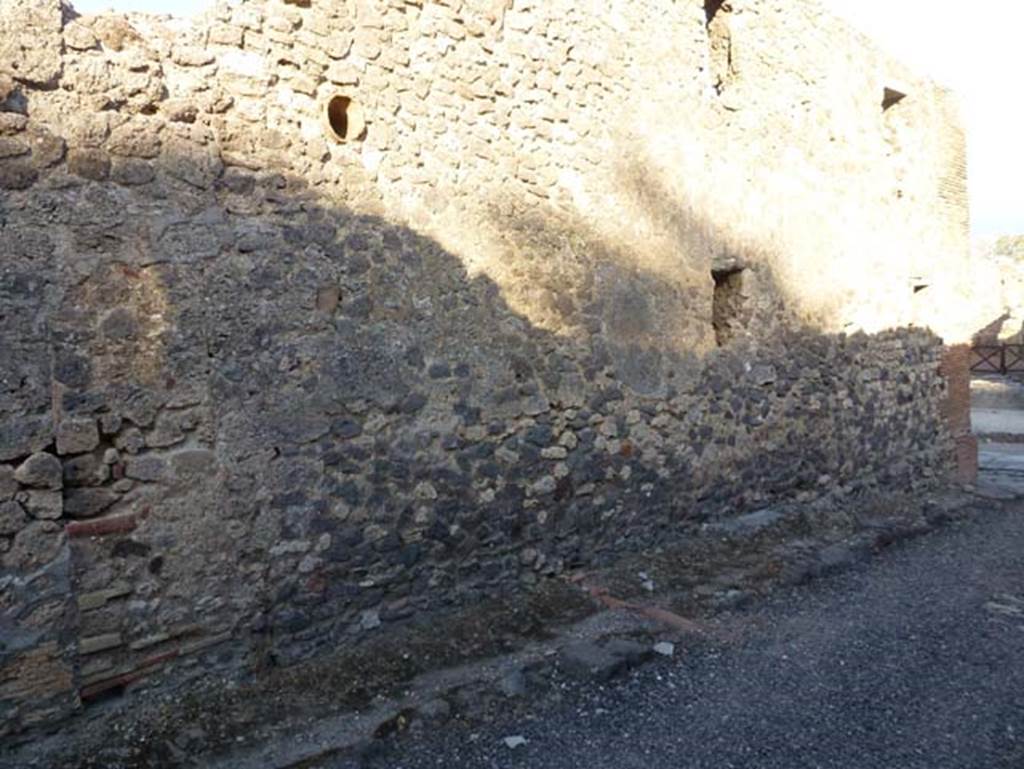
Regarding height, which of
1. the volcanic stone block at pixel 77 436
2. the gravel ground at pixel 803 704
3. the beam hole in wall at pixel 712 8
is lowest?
the gravel ground at pixel 803 704

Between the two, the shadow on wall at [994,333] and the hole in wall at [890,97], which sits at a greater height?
the hole in wall at [890,97]

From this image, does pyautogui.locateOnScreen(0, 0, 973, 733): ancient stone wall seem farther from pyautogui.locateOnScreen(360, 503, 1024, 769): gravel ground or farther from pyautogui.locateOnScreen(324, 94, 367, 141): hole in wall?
pyautogui.locateOnScreen(360, 503, 1024, 769): gravel ground

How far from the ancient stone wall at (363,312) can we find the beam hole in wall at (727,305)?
0.02 metres

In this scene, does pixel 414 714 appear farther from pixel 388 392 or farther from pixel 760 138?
pixel 760 138

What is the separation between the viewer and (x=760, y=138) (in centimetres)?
551

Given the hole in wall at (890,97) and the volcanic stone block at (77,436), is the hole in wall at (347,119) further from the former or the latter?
the hole in wall at (890,97)

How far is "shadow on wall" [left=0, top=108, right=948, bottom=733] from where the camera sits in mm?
Result: 2578

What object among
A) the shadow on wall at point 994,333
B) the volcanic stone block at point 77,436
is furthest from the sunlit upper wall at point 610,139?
the shadow on wall at point 994,333

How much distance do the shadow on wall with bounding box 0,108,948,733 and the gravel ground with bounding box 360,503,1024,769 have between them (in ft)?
2.82

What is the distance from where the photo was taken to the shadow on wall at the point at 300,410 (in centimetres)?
258

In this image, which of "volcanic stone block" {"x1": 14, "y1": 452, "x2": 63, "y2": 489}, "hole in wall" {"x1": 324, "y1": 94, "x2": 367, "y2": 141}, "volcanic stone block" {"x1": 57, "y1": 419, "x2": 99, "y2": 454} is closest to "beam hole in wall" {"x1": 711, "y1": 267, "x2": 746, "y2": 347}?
"hole in wall" {"x1": 324, "y1": 94, "x2": 367, "y2": 141}

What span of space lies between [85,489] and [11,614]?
0.44 meters

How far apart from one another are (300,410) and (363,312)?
526mm

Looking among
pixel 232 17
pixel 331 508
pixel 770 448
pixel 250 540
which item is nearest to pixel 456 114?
pixel 232 17
